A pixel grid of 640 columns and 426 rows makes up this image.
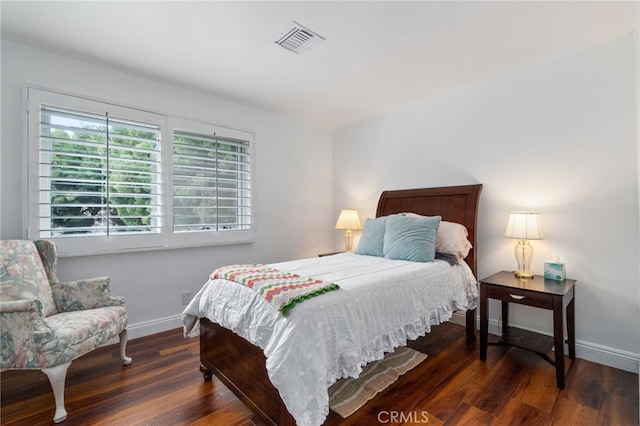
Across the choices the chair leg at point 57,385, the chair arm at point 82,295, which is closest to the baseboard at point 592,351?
the chair arm at point 82,295

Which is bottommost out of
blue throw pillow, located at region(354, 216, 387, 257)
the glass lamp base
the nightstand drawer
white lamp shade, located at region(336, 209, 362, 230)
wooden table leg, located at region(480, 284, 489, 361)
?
wooden table leg, located at region(480, 284, 489, 361)

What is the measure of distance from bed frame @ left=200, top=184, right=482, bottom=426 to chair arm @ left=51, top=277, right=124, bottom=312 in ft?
2.61

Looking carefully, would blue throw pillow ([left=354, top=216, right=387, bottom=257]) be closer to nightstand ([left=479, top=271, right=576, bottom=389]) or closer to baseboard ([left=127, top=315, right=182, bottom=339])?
nightstand ([left=479, top=271, right=576, bottom=389])

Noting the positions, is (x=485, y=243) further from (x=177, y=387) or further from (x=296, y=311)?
(x=177, y=387)

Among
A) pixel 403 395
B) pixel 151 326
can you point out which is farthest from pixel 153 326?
pixel 403 395

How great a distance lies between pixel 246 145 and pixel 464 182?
97.7 inches

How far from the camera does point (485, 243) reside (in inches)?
114

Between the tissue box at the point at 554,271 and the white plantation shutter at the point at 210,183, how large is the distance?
2948mm

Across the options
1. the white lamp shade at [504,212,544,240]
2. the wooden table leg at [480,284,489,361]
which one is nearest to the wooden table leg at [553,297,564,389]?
the wooden table leg at [480,284,489,361]

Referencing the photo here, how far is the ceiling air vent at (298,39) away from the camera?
208cm

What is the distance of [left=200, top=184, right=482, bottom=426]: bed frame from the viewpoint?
152cm

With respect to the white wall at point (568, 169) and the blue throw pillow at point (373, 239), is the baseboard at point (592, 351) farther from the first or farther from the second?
the blue throw pillow at point (373, 239)

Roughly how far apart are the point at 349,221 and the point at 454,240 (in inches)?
57.8

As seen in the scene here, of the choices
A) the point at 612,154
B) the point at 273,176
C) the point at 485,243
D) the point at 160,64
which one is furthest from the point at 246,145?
the point at 612,154
